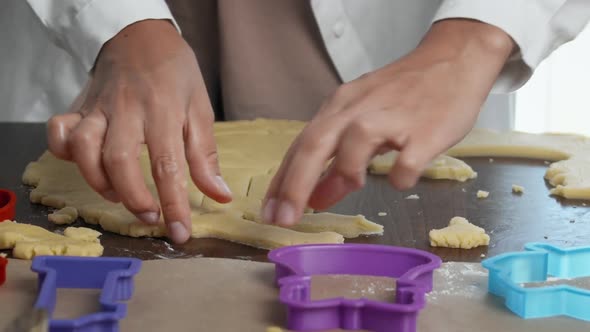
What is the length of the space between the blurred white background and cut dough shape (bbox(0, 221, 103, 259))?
183 centimetres

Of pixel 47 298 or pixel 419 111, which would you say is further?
pixel 419 111

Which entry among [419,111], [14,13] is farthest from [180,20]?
[419,111]

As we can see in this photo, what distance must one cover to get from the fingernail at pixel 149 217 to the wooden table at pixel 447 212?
0.06 feet

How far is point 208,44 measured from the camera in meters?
1.42

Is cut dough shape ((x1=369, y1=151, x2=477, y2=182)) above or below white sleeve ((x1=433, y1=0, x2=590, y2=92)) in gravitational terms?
below

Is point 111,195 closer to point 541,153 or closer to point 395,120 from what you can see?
point 395,120

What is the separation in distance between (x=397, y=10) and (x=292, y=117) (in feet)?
0.78

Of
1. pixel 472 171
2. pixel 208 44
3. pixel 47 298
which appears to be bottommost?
pixel 47 298

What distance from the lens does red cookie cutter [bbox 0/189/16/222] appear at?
2.92 ft

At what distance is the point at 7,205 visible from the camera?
897 mm

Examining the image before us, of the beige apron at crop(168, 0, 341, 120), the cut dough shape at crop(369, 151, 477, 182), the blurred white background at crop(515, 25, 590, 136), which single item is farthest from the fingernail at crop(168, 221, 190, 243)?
the blurred white background at crop(515, 25, 590, 136)

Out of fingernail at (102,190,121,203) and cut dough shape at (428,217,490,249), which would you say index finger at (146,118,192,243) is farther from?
cut dough shape at (428,217,490,249)

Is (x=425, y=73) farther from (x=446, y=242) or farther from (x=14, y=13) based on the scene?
(x=14, y=13)

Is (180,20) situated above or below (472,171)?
above
